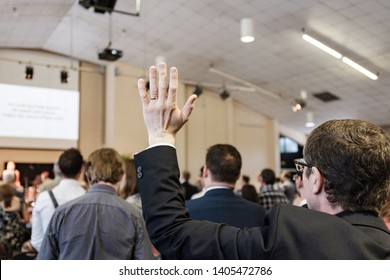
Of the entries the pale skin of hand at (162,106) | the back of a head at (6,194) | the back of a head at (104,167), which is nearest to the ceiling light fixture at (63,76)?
the back of a head at (6,194)

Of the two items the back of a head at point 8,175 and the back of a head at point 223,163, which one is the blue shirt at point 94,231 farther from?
the back of a head at point 8,175

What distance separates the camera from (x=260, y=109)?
7.58 meters

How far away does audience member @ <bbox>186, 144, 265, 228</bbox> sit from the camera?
143 centimetres

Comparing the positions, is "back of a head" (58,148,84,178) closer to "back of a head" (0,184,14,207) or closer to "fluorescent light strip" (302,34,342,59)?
"back of a head" (0,184,14,207)

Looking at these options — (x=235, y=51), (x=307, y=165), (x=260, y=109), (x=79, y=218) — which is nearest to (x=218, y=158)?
(x=79, y=218)

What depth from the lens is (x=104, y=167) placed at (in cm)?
143

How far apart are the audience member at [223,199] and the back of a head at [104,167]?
30 centimetres

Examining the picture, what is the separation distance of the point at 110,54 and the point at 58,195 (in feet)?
10.4

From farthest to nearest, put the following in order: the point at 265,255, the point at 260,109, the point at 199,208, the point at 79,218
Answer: the point at 260,109 < the point at 199,208 < the point at 79,218 < the point at 265,255

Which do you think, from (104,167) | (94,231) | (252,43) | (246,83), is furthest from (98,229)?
(246,83)

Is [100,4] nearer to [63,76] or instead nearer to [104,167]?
[63,76]

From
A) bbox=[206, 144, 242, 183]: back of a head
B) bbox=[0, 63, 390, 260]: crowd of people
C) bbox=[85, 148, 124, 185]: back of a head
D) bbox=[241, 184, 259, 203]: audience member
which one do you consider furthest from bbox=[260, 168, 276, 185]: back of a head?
bbox=[0, 63, 390, 260]: crowd of people
